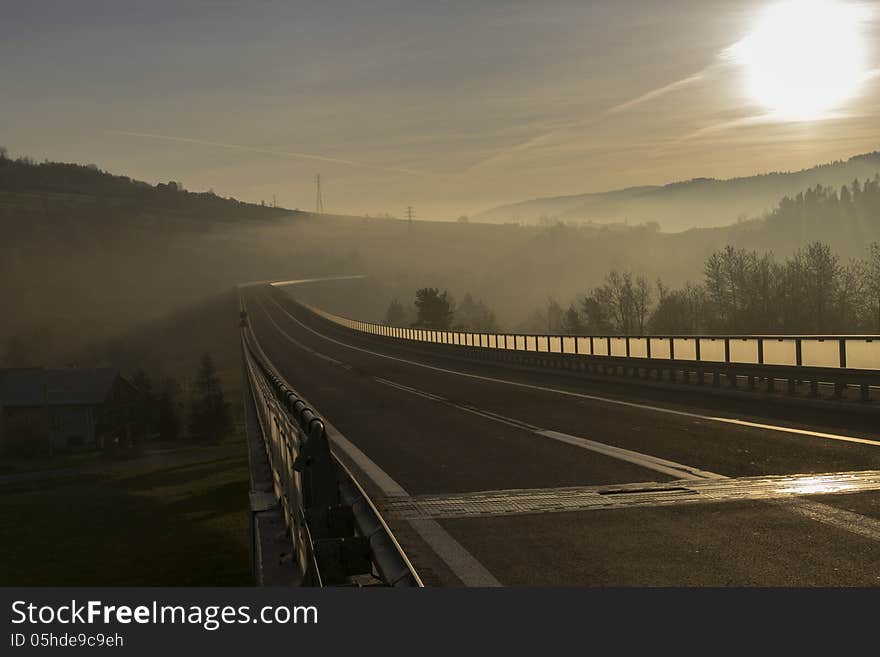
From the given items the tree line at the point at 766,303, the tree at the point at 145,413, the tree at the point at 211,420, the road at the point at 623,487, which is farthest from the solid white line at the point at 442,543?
the tree line at the point at 766,303

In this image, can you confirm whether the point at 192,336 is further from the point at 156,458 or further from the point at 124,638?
the point at 124,638

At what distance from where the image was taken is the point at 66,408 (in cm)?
11031

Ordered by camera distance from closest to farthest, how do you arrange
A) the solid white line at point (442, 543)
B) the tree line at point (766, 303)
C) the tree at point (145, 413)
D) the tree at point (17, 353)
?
the solid white line at point (442, 543), the tree at point (145, 413), the tree line at point (766, 303), the tree at point (17, 353)

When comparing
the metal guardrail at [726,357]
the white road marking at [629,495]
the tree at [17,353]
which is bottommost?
the tree at [17,353]

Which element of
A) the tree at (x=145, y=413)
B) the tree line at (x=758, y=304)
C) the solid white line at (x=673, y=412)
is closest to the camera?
the solid white line at (x=673, y=412)

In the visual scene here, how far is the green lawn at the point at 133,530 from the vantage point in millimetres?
29438

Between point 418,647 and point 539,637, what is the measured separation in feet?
2.47

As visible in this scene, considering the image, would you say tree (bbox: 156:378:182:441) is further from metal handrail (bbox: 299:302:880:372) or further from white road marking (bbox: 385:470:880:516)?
white road marking (bbox: 385:470:880:516)

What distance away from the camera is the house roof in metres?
113

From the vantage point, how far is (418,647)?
598 centimetres

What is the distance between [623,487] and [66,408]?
345ft

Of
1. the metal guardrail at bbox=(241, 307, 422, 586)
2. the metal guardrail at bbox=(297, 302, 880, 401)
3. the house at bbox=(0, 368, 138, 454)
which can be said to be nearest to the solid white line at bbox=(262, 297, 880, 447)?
the metal guardrail at bbox=(297, 302, 880, 401)

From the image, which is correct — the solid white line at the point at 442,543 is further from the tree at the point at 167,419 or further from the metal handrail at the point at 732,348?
the tree at the point at 167,419

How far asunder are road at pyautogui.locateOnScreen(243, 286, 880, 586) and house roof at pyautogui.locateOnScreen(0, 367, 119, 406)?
91979 millimetres
